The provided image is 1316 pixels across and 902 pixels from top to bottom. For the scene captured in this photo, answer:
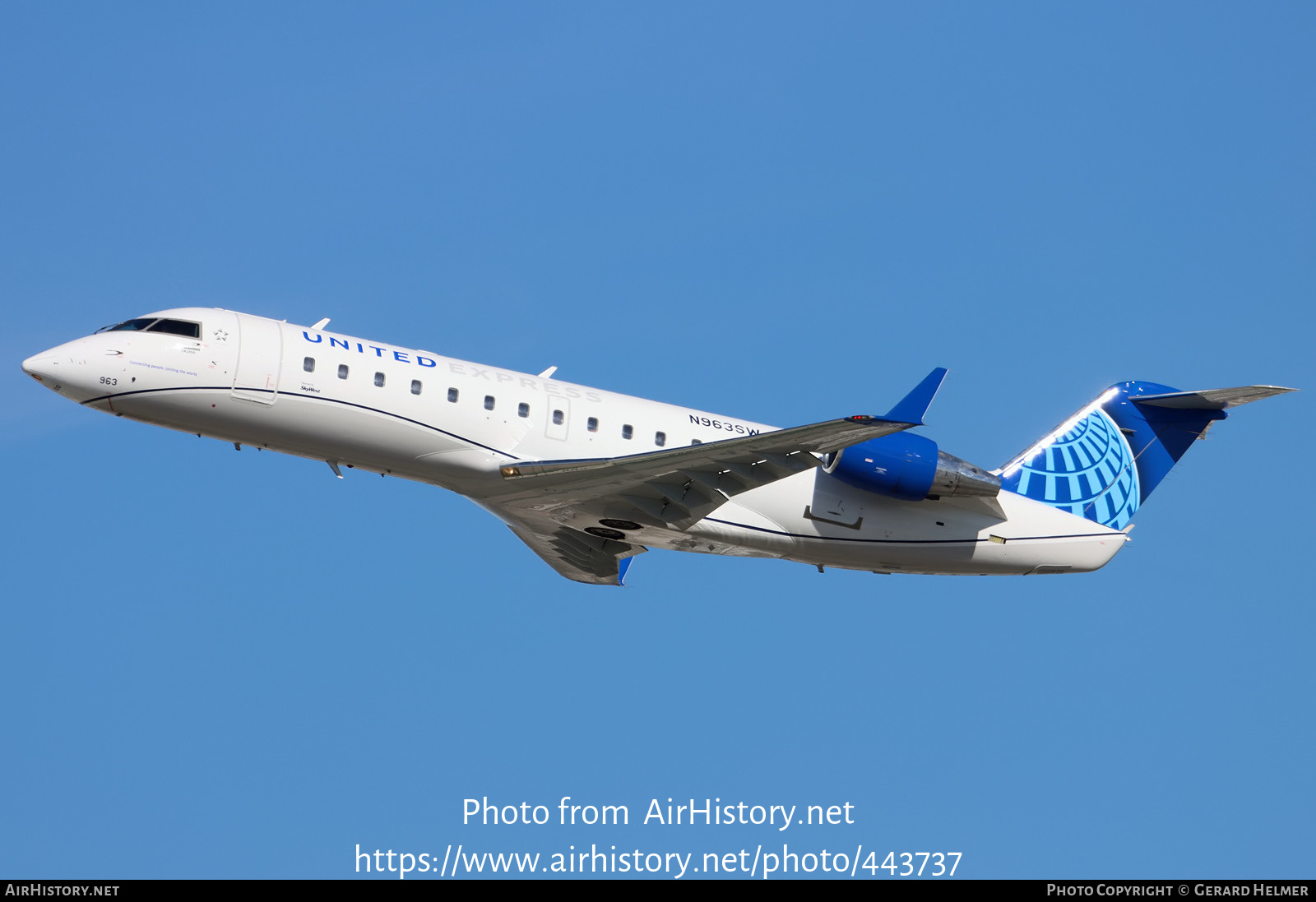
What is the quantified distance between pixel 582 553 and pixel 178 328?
8.08 meters

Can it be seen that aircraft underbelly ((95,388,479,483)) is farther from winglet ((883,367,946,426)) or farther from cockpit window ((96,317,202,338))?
winglet ((883,367,946,426))

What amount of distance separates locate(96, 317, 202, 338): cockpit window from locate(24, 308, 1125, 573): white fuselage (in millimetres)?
115

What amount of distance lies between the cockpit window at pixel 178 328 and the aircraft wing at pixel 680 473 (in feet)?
16.4

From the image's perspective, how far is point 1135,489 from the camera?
2645cm

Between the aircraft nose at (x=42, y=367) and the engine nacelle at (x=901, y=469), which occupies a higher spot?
the aircraft nose at (x=42, y=367)

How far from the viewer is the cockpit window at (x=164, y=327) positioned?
68.1 ft

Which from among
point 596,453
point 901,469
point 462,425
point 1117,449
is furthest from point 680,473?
point 1117,449

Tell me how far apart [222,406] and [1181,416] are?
17691 millimetres

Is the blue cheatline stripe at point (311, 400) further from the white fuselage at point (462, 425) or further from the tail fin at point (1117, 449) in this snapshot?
the tail fin at point (1117, 449)

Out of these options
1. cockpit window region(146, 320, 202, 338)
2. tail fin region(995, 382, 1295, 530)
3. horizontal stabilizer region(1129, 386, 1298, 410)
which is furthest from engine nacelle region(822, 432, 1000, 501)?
cockpit window region(146, 320, 202, 338)

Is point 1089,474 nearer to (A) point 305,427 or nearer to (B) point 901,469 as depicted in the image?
(B) point 901,469

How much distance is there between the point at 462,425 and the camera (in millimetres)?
21250

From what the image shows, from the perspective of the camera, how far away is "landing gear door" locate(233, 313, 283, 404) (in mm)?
20562

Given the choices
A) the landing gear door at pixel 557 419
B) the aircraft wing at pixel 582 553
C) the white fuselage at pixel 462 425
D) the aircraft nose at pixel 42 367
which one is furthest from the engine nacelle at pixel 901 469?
the aircraft nose at pixel 42 367
